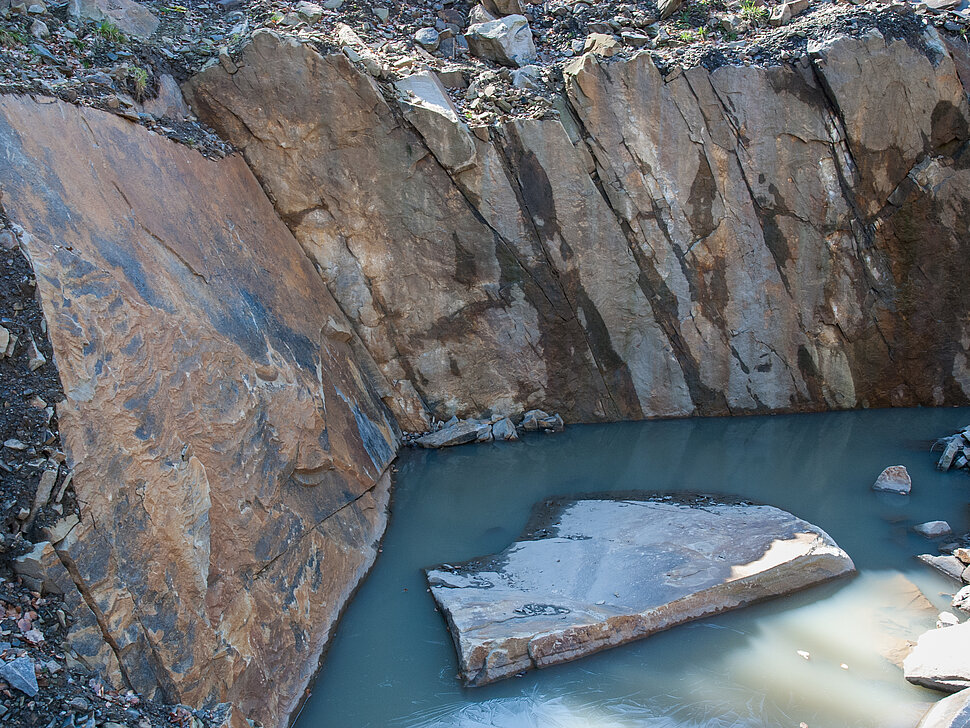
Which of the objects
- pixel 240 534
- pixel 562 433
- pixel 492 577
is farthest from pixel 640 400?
pixel 240 534

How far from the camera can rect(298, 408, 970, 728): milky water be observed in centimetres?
342

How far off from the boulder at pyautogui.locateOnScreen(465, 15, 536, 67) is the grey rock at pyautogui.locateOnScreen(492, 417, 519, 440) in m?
3.75

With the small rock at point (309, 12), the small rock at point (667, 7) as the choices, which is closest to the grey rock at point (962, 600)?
the small rock at point (667, 7)

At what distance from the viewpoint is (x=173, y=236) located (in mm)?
4543

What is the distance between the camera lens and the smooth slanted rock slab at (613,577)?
3.76m

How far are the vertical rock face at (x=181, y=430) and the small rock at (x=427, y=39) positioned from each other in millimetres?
3014

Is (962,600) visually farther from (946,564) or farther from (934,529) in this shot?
(934,529)

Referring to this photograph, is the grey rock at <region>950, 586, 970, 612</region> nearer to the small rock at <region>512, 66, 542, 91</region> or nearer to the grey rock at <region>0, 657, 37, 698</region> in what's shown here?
the grey rock at <region>0, 657, 37, 698</region>

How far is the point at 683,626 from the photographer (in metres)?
4.01

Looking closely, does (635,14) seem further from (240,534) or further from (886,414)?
(240,534)

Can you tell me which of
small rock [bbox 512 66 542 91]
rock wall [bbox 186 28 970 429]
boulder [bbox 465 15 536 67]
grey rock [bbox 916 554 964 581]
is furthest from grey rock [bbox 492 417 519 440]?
boulder [bbox 465 15 536 67]

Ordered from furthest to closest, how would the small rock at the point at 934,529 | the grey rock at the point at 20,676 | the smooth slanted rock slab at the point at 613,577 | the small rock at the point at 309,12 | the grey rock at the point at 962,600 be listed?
the small rock at the point at 309,12, the small rock at the point at 934,529, the grey rock at the point at 962,600, the smooth slanted rock slab at the point at 613,577, the grey rock at the point at 20,676

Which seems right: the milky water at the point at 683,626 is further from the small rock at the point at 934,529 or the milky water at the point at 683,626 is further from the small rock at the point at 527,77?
the small rock at the point at 527,77

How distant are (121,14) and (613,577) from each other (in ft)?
20.8
